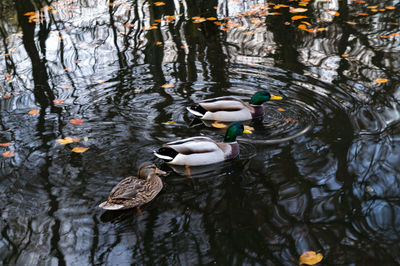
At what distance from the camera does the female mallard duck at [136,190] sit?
446 centimetres

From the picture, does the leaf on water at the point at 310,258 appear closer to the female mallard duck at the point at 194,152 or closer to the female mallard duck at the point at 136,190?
the female mallard duck at the point at 136,190

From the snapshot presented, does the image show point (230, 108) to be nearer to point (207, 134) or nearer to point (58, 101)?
point (207, 134)

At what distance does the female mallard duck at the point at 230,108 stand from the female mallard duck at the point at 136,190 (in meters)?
1.56

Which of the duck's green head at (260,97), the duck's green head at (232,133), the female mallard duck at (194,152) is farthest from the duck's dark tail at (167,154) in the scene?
the duck's green head at (260,97)

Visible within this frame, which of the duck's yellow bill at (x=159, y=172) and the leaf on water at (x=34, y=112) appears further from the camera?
the leaf on water at (x=34, y=112)

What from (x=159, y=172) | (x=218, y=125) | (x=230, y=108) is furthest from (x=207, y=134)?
(x=159, y=172)

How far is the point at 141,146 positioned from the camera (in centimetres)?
568

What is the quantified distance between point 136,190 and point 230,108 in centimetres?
224

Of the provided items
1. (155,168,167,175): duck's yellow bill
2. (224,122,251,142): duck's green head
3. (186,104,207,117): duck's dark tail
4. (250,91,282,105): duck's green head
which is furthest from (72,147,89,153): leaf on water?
(250,91,282,105): duck's green head

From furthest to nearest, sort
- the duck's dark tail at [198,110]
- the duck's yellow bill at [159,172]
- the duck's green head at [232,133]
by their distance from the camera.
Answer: the duck's dark tail at [198,110], the duck's green head at [232,133], the duck's yellow bill at [159,172]

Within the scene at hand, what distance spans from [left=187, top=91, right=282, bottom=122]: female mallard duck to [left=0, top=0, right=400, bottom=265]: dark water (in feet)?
0.65

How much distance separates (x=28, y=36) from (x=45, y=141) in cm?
479

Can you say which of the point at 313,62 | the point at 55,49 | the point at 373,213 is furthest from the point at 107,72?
the point at 373,213

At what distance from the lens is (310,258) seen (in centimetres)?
380
